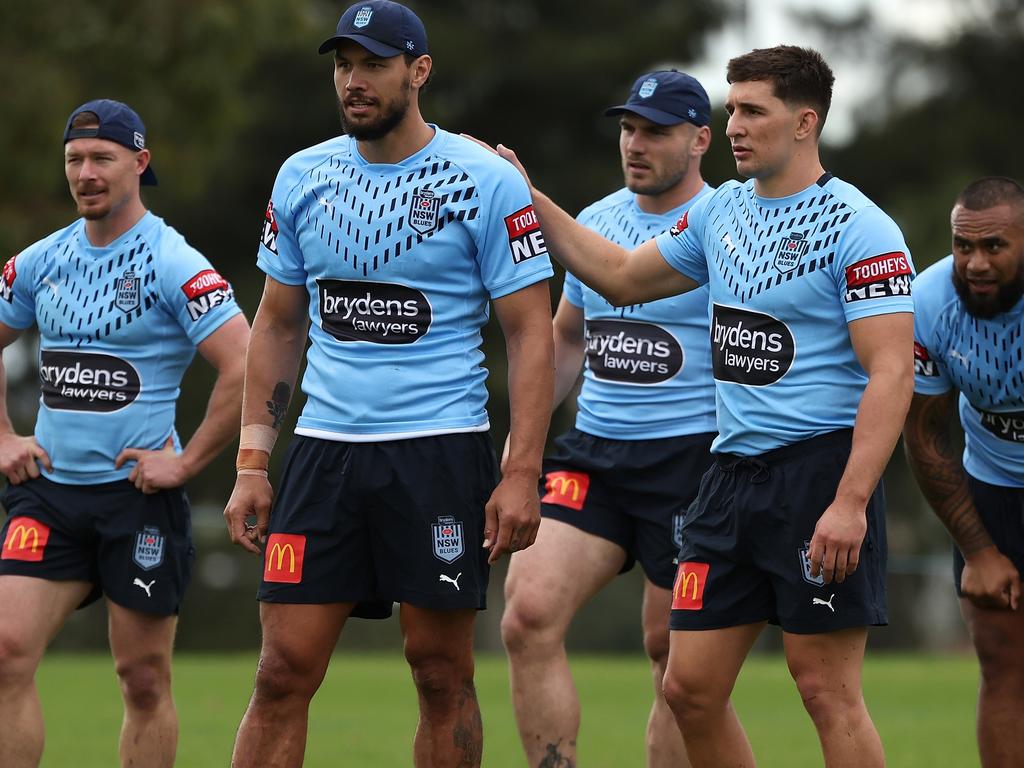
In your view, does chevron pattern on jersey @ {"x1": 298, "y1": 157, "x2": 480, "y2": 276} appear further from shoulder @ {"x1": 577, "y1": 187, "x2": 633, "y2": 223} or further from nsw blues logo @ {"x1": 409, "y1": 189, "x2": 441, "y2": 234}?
shoulder @ {"x1": 577, "y1": 187, "x2": 633, "y2": 223}

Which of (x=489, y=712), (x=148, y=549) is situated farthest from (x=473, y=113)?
(x=148, y=549)

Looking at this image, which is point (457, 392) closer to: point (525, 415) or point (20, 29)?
point (525, 415)

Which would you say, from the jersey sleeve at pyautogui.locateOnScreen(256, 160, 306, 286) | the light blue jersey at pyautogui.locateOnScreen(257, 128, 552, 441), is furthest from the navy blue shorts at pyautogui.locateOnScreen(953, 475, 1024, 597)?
the jersey sleeve at pyautogui.locateOnScreen(256, 160, 306, 286)

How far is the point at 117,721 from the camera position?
491 inches

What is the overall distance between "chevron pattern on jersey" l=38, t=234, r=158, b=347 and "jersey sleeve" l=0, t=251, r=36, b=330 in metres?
0.16

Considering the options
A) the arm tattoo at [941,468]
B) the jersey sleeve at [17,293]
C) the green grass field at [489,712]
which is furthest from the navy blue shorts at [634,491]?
the green grass field at [489,712]

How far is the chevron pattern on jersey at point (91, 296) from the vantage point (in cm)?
735

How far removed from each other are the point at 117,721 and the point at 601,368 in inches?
245

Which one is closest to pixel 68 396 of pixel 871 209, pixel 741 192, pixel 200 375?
pixel 741 192

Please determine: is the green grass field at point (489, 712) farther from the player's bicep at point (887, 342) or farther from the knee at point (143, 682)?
the player's bicep at point (887, 342)

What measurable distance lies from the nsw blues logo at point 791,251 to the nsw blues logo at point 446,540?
1.44 metres

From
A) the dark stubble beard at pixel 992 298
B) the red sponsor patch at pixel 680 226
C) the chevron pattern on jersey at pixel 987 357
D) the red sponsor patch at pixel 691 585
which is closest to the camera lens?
the red sponsor patch at pixel 691 585

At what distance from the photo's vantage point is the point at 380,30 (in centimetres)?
604

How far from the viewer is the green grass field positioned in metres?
10.7
